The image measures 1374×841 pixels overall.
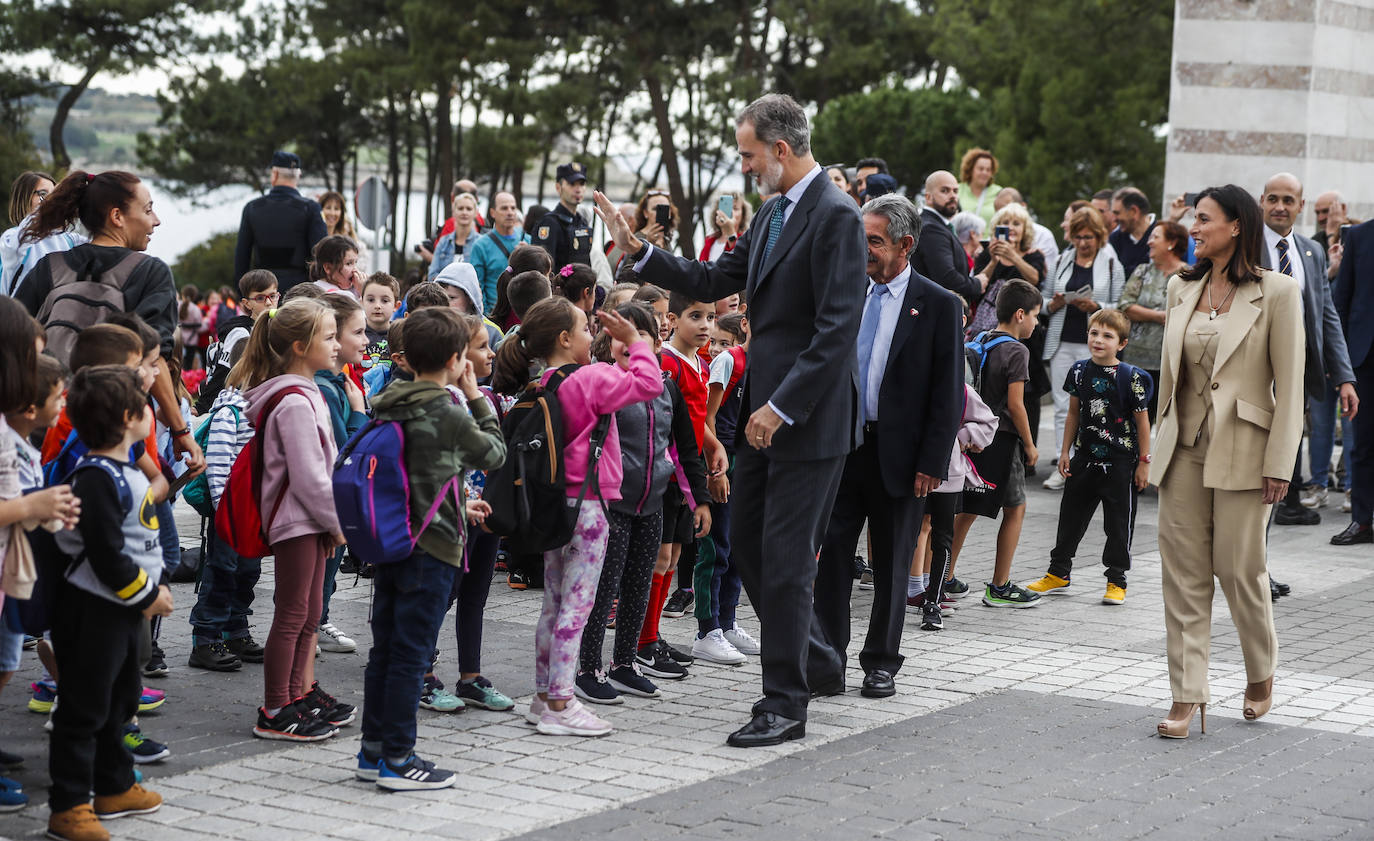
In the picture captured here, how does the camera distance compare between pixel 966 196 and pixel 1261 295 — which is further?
pixel 966 196

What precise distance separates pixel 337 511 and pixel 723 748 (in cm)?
162

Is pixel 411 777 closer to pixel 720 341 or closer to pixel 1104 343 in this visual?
pixel 720 341

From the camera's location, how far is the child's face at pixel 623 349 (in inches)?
246

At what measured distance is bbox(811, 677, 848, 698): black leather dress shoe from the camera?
22.2 ft

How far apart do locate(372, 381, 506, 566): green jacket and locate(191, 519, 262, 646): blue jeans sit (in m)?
1.84

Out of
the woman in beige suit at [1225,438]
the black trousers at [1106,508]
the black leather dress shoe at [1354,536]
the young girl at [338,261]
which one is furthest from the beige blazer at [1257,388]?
the black leather dress shoe at [1354,536]

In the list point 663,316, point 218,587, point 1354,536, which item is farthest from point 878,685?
point 1354,536

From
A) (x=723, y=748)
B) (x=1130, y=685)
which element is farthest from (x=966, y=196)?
(x=723, y=748)

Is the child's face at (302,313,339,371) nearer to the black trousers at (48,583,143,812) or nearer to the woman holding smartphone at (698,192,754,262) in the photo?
the black trousers at (48,583,143,812)

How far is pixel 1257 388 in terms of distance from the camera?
634 centimetres

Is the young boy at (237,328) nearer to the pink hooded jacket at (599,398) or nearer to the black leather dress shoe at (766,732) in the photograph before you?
the pink hooded jacket at (599,398)

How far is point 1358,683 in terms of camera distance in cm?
725

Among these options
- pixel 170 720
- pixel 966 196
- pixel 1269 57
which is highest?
pixel 1269 57

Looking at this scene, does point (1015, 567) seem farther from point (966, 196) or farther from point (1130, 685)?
point (966, 196)
